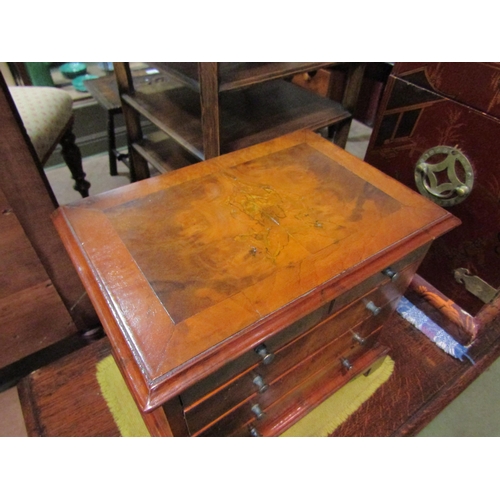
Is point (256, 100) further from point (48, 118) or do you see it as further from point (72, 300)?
point (72, 300)

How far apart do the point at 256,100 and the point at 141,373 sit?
49.2 inches

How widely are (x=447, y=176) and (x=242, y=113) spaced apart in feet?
2.49

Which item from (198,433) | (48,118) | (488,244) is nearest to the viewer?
(198,433)

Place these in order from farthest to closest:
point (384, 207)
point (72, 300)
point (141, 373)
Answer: point (72, 300) → point (384, 207) → point (141, 373)

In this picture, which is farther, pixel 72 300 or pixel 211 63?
pixel 72 300

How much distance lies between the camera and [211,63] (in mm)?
915

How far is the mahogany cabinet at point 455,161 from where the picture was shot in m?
0.88

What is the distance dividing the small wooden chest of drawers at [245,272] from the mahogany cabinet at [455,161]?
224 millimetres

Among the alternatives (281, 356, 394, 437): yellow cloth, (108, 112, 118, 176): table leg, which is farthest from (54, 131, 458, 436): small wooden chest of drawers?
(108, 112, 118, 176): table leg

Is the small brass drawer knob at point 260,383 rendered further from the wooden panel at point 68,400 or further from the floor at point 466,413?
the floor at point 466,413

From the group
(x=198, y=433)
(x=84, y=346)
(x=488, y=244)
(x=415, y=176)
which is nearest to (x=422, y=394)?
(x=488, y=244)

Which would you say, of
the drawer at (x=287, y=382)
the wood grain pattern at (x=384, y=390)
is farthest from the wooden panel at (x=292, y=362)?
the wood grain pattern at (x=384, y=390)

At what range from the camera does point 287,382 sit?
85cm

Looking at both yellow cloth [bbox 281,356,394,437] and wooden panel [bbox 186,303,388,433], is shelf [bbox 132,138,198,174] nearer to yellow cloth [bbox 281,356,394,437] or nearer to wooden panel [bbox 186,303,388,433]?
wooden panel [bbox 186,303,388,433]
